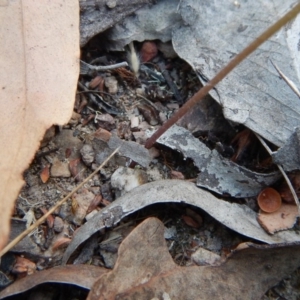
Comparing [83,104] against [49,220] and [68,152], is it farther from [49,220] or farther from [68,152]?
[49,220]

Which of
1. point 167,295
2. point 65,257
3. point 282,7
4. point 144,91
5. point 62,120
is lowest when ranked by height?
point 65,257

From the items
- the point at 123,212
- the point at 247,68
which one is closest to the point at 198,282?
the point at 123,212

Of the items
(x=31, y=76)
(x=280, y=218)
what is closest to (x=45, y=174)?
(x=31, y=76)

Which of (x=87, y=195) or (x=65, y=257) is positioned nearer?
(x=65, y=257)

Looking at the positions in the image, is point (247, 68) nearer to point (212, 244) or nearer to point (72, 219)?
point (212, 244)

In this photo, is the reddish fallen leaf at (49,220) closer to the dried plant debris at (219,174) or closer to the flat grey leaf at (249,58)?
the dried plant debris at (219,174)
